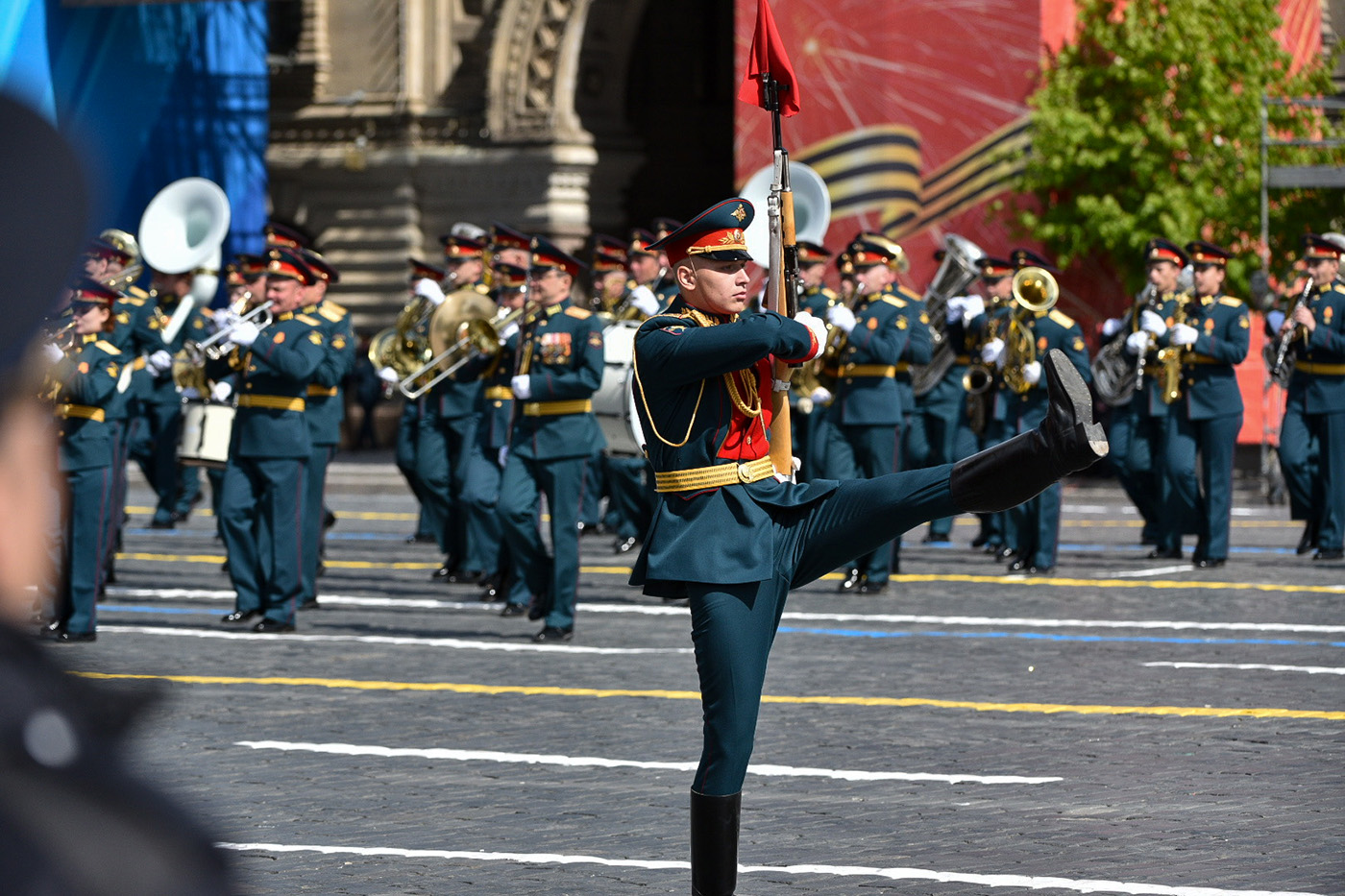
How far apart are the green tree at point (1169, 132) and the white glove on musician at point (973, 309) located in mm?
6566

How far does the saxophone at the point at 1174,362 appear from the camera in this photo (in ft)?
45.7

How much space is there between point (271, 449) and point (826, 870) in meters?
6.00

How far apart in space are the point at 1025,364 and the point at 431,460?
13.0 feet

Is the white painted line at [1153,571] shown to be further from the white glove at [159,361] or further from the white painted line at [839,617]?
the white glove at [159,361]

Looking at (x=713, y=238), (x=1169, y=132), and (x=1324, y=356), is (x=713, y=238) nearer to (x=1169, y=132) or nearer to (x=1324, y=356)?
(x=1324, y=356)

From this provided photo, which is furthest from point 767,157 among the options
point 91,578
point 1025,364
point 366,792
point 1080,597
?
point 366,792

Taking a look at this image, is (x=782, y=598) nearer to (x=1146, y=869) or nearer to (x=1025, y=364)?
(x=1146, y=869)

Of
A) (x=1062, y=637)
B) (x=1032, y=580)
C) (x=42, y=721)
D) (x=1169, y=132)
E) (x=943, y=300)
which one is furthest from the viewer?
(x=1169, y=132)

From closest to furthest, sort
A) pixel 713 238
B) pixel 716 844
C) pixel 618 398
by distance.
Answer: pixel 716 844, pixel 713 238, pixel 618 398

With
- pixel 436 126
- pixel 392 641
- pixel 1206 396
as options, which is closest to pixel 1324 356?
pixel 1206 396

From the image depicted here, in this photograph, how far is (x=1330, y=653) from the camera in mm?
9961

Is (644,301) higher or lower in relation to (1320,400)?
higher

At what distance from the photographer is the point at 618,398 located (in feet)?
42.3

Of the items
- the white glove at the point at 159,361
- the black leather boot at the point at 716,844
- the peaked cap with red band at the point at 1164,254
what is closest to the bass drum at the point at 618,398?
the white glove at the point at 159,361
